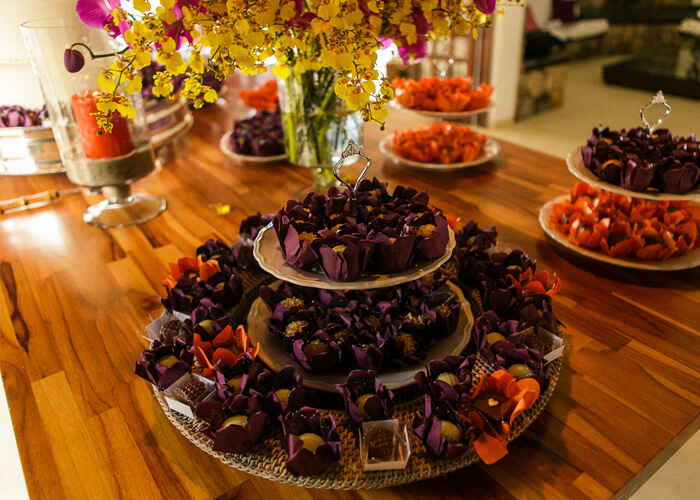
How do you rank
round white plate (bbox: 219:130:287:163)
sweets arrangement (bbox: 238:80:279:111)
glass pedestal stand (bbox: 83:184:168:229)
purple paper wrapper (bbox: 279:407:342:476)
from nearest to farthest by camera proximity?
purple paper wrapper (bbox: 279:407:342:476), glass pedestal stand (bbox: 83:184:168:229), round white plate (bbox: 219:130:287:163), sweets arrangement (bbox: 238:80:279:111)

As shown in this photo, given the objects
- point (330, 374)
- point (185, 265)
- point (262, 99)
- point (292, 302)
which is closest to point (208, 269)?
point (185, 265)

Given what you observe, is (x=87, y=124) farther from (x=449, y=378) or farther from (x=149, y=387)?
(x=449, y=378)

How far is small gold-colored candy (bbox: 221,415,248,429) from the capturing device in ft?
2.04

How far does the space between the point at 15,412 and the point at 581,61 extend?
253 inches

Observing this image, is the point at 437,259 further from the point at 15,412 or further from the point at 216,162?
the point at 216,162

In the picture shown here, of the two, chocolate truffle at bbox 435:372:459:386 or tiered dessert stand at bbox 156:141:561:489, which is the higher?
chocolate truffle at bbox 435:372:459:386

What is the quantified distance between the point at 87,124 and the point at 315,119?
1.57 ft

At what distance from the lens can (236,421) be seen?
2.05ft

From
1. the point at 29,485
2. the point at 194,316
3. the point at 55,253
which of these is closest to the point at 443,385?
the point at 194,316

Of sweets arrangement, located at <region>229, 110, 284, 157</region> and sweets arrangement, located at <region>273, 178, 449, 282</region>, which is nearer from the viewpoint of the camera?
sweets arrangement, located at <region>273, 178, 449, 282</region>

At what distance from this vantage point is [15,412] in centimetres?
73

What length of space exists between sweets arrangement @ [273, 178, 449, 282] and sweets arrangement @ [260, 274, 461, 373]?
111 millimetres

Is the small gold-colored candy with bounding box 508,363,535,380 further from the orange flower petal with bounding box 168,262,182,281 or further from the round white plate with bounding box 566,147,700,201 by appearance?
the orange flower petal with bounding box 168,262,182,281

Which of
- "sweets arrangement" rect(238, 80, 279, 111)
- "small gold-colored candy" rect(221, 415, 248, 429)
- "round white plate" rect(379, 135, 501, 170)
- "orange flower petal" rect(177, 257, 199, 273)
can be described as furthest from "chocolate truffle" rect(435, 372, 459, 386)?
"sweets arrangement" rect(238, 80, 279, 111)
